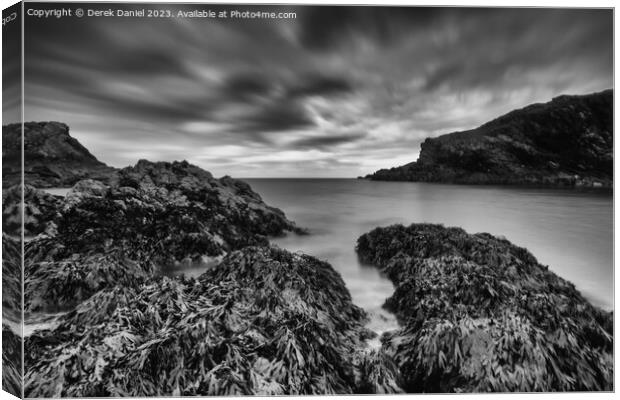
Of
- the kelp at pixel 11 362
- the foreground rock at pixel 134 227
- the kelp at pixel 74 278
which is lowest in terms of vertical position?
the kelp at pixel 11 362

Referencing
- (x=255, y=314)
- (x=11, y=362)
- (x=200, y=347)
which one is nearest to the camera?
(x=200, y=347)

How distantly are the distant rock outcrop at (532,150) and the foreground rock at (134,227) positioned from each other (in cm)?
216

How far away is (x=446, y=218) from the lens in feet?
15.2

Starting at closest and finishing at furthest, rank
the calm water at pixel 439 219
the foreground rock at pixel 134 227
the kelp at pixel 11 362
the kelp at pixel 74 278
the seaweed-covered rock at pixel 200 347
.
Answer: the seaweed-covered rock at pixel 200 347
the kelp at pixel 11 362
the kelp at pixel 74 278
the foreground rock at pixel 134 227
the calm water at pixel 439 219

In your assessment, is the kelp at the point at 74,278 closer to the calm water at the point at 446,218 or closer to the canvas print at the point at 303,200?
the canvas print at the point at 303,200

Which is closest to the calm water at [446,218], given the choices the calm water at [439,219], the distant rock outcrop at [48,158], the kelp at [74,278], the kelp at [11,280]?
the calm water at [439,219]

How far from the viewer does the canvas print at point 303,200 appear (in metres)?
3.30

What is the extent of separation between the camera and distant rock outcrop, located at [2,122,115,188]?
3.30 m

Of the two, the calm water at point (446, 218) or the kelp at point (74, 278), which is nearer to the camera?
the kelp at point (74, 278)

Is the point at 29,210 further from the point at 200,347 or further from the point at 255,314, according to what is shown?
the point at 255,314

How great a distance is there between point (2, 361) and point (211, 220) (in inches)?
107

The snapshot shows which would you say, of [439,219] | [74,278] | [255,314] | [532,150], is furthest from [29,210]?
[532,150]

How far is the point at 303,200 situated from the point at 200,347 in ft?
8.32

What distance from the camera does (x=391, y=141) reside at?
4.50 m
